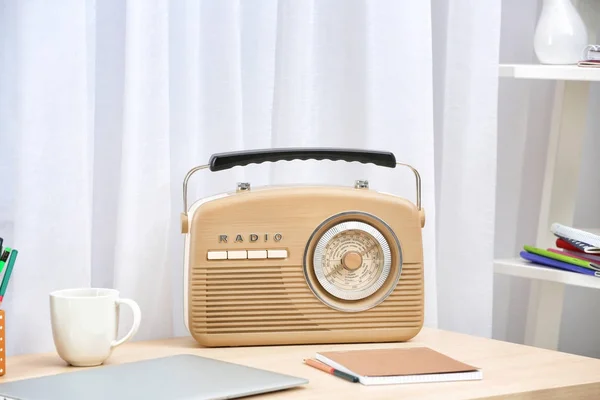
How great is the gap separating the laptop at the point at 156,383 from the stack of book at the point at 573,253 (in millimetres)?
685

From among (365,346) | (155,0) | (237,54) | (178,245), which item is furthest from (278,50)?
(365,346)

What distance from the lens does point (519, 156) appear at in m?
1.68

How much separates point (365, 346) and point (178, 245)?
0.30 metres

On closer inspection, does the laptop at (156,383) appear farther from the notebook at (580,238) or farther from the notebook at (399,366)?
the notebook at (580,238)

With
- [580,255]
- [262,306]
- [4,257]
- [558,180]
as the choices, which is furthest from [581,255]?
[4,257]

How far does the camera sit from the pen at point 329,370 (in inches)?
36.9

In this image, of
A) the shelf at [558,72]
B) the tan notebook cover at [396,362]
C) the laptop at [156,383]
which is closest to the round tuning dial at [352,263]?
the tan notebook cover at [396,362]

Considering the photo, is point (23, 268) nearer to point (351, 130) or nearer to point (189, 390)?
point (189, 390)

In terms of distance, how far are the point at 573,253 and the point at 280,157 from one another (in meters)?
0.57

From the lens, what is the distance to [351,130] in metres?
1.38

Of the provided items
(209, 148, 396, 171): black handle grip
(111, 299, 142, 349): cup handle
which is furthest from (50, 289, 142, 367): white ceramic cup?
(209, 148, 396, 171): black handle grip

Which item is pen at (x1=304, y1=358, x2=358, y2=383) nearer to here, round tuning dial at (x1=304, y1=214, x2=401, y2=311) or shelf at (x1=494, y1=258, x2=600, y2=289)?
round tuning dial at (x1=304, y1=214, x2=401, y2=311)

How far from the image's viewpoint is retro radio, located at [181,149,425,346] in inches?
43.3

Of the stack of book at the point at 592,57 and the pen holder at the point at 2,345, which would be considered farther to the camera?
the stack of book at the point at 592,57
